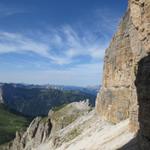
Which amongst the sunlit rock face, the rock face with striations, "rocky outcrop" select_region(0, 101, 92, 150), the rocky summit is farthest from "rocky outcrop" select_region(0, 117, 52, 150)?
the sunlit rock face

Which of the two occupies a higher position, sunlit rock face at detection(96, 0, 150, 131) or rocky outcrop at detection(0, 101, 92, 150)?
sunlit rock face at detection(96, 0, 150, 131)

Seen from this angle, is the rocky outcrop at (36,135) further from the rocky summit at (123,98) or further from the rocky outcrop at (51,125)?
the rocky summit at (123,98)

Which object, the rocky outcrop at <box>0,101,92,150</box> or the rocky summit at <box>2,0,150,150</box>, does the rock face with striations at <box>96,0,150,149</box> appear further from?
the rocky outcrop at <box>0,101,92,150</box>

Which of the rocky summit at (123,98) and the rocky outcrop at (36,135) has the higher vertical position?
the rocky summit at (123,98)

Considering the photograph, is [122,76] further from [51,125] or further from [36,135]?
[36,135]

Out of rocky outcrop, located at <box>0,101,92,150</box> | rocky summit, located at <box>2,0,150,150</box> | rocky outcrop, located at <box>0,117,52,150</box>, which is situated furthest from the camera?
rocky outcrop, located at <box>0,117,52,150</box>

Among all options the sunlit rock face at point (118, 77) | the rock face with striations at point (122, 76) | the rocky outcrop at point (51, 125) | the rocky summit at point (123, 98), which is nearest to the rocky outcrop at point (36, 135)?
the rocky outcrop at point (51, 125)

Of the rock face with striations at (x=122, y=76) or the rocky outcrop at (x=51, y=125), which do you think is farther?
the rocky outcrop at (x=51, y=125)

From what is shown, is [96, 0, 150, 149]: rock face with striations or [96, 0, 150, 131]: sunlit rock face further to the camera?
[96, 0, 150, 131]: sunlit rock face

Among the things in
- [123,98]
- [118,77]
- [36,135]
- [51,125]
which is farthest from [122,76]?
[36,135]

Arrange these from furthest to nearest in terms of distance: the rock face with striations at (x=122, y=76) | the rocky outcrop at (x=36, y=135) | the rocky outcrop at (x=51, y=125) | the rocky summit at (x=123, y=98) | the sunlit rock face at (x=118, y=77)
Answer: the rocky outcrop at (x=36, y=135) < the rocky outcrop at (x=51, y=125) < the sunlit rock face at (x=118, y=77) < the rock face with striations at (x=122, y=76) < the rocky summit at (x=123, y=98)

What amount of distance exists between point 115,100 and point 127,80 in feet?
26.7

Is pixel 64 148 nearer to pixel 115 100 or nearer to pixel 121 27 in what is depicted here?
pixel 115 100

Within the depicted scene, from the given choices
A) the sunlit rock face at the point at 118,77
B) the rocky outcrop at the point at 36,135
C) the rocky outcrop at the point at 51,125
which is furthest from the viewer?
the rocky outcrop at the point at 36,135
